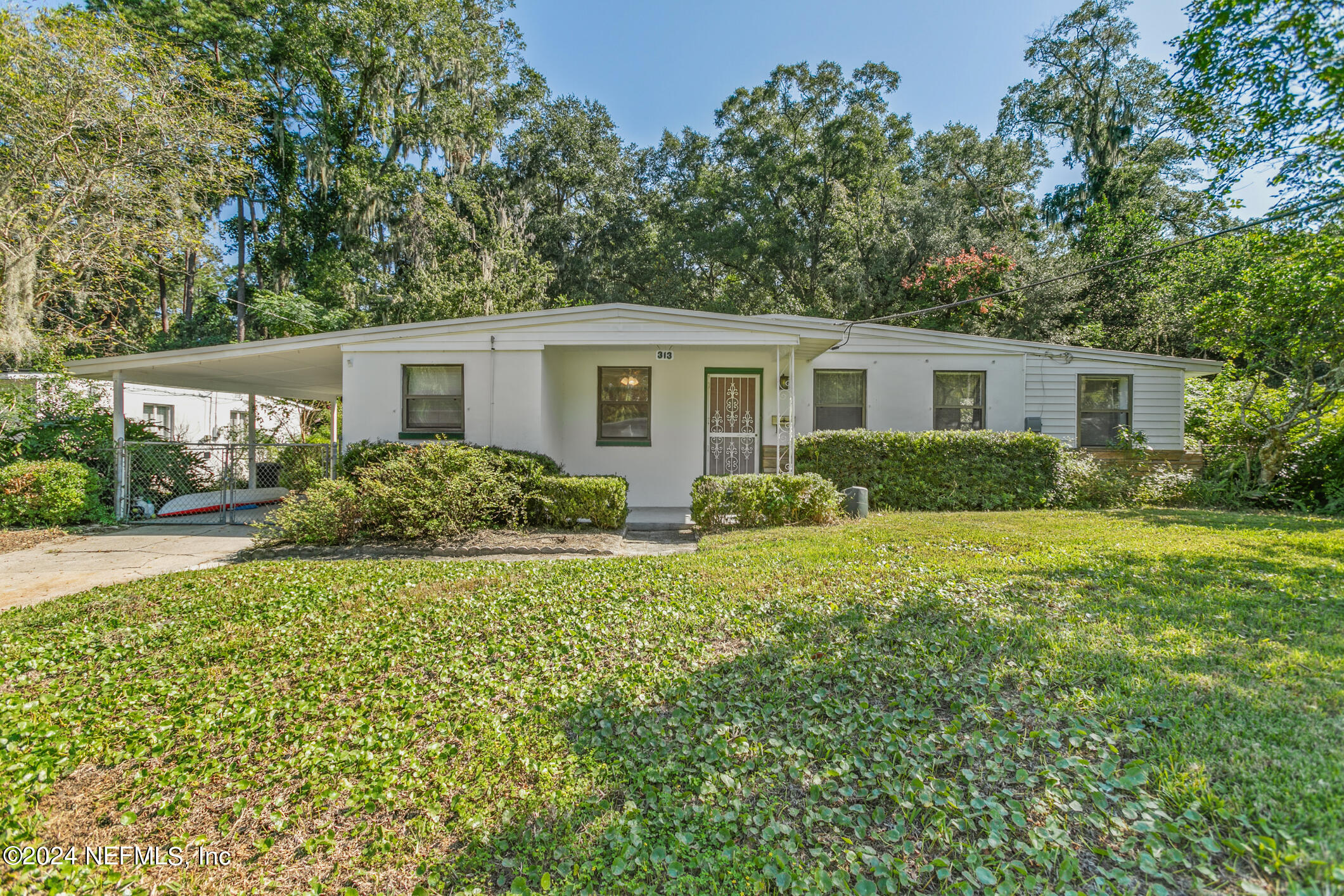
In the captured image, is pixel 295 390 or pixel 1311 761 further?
pixel 295 390

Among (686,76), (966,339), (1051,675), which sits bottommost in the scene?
(1051,675)

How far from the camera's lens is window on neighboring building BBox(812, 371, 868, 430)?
11.1m

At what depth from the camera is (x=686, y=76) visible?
19.9 metres

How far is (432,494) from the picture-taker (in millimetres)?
7281

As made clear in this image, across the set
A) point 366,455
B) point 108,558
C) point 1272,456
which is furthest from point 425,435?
point 1272,456

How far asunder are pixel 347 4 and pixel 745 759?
91.0ft

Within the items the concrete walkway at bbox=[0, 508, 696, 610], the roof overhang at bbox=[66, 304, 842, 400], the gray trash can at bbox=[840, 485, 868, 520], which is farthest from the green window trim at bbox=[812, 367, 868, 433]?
the concrete walkway at bbox=[0, 508, 696, 610]

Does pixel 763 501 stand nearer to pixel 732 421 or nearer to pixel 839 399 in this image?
pixel 732 421

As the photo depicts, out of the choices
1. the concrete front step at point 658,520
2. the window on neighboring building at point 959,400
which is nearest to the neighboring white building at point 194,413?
the concrete front step at point 658,520

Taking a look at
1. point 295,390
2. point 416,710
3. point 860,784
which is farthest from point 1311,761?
point 295,390

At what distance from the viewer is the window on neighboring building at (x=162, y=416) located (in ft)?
45.3

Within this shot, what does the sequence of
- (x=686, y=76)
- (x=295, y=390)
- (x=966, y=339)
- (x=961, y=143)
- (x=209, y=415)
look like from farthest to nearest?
(x=961, y=143) → (x=686, y=76) → (x=209, y=415) → (x=295, y=390) → (x=966, y=339)

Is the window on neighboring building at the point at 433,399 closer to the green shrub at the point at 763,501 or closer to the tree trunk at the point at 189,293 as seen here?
the green shrub at the point at 763,501

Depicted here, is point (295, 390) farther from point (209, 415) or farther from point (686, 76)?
point (686, 76)
